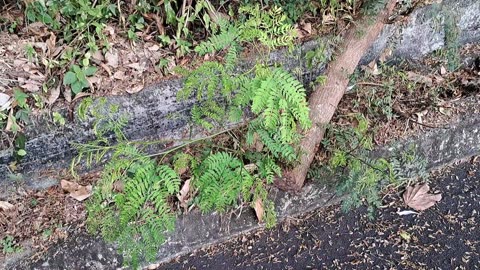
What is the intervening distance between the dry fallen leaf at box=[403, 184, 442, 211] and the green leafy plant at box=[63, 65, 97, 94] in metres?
2.34

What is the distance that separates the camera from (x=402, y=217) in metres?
3.34

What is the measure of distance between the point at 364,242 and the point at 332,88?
42.0 inches

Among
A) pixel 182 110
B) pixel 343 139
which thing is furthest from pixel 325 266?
pixel 182 110

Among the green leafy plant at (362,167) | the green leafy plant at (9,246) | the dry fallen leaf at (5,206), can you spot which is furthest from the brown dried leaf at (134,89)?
the green leafy plant at (362,167)

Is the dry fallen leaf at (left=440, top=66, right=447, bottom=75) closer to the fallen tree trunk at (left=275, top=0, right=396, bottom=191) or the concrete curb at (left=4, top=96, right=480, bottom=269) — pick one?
the concrete curb at (left=4, top=96, right=480, bottom=269)

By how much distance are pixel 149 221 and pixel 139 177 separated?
0.25 meters

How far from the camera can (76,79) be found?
3217mm

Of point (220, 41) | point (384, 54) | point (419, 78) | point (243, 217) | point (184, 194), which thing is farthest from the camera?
point (384, 54)

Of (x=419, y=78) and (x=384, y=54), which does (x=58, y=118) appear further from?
(x=419, y=78)

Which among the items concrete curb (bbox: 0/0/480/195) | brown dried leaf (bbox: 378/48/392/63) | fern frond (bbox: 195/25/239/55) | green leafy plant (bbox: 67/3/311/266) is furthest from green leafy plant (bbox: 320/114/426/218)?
fern frond (bbox: 195/25/239/55)

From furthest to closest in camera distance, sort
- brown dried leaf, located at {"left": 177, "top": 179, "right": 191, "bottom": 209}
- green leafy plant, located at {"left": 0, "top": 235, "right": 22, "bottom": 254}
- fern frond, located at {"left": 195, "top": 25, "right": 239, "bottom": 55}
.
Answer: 1. brown dried leaf, located at {"left": 177, "top": 179, "right": 191, "bottom": 209}
2. green leafy plant, located at {"left": 0, "top": 235, "right": 22, "bottom": 254}
3. fern frond, located at {"left": 195, "top": 25, "right": 239, "bottom": 55}

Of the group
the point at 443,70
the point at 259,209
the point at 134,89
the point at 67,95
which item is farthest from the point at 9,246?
the point at 443,70

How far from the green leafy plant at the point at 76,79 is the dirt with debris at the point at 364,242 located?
1.30 meters

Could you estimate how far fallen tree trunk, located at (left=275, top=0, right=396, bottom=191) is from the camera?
3240mm
